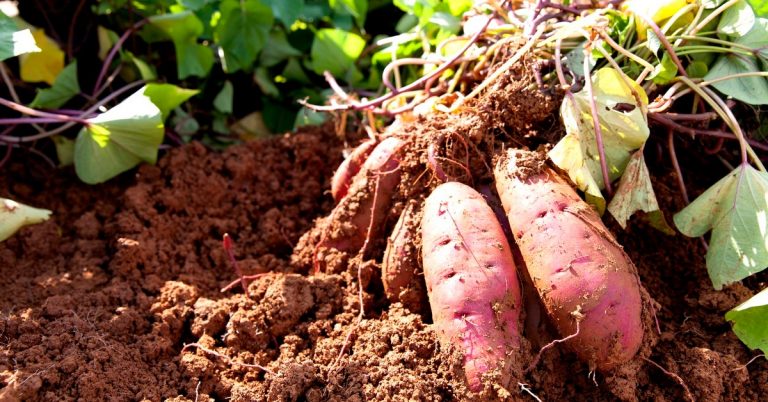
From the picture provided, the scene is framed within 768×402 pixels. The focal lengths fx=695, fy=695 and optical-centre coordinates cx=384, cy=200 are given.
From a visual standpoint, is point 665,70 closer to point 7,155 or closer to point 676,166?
point 676,166

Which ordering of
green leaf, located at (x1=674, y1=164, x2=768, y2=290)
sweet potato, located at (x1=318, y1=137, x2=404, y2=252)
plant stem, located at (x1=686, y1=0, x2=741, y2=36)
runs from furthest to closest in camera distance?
sweet potato, located at (x1=318, y1=137, x2=404, y2=252) < plant stem, located at (x1=686, y1=0, x2=741, y2=36) < green leaf, located at (x1=674, y1=164, x2=768, y2=290)

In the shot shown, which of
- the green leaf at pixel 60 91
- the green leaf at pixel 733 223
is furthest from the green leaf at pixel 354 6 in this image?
the green leaf at pixel 733 223

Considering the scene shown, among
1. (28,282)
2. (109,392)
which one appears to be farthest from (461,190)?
(28,282)

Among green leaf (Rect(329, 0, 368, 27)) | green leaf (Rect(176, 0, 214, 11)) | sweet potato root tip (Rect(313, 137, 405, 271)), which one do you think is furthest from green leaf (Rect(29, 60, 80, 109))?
sweet potato root tip (Rect(313, 137, 405, 271))

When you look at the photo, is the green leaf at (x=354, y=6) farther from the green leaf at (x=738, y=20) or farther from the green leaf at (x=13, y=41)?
the green leaf at (x=738, y=20)

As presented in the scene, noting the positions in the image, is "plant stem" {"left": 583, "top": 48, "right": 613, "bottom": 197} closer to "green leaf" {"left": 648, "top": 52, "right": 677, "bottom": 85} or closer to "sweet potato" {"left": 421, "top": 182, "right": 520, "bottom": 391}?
"green leaf" {"left": 648, "top": 52, "right": 677, "bottom": 85}

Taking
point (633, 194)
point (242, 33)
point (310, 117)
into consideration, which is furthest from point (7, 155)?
point (633, 194)
